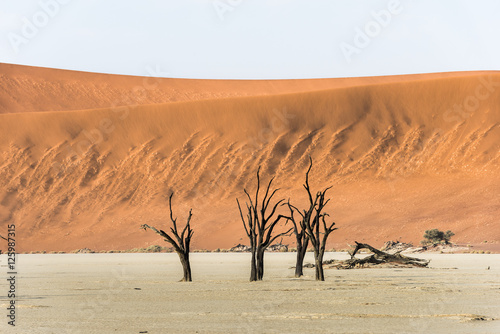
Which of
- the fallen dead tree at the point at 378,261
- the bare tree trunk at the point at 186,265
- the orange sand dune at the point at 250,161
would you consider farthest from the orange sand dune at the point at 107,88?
the bare tree trunk at the point at 186,265

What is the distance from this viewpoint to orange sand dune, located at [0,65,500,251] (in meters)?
67.9

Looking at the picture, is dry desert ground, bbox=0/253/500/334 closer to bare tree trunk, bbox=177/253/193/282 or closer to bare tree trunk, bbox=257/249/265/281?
bare tree trunk, bbox=257/249/265/281

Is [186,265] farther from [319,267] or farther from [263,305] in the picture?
[263,305]

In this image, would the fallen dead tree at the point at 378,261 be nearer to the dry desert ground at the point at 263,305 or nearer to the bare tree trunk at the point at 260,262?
the dry desert ground at the point at 263,305

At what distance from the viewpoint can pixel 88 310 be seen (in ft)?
54.0

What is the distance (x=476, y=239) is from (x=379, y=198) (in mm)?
11943

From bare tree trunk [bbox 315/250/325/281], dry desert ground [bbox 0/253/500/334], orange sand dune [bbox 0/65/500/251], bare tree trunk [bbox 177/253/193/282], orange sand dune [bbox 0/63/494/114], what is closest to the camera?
dry desert ground [bbox 0/253/500/334]

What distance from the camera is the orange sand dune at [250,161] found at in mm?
67938

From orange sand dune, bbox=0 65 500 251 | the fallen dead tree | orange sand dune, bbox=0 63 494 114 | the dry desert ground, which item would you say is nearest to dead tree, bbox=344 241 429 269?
the fallen dead tree

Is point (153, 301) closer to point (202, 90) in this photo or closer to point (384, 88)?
point (384, 88)

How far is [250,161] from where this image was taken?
252 feet

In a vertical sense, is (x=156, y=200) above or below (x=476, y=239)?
above

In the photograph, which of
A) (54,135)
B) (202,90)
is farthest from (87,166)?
(202,90)

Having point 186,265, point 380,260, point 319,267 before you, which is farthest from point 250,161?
point 319,267
